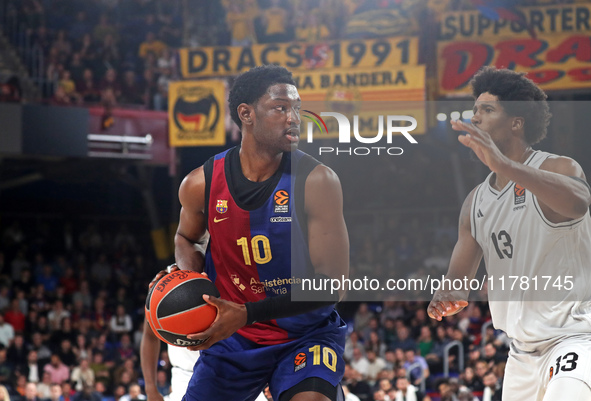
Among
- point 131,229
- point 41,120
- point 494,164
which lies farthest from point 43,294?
point 494,164

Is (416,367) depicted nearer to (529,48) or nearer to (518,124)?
(529,48)

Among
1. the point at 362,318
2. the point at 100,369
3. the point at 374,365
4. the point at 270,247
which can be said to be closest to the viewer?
the point at 270,247

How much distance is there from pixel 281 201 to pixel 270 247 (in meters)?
0.23

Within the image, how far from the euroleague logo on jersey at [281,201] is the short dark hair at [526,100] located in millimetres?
1331

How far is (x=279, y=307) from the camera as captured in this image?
3.61 m

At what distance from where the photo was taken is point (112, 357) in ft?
44.6

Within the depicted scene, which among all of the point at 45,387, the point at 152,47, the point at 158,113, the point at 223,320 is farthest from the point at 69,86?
the point at 223,320

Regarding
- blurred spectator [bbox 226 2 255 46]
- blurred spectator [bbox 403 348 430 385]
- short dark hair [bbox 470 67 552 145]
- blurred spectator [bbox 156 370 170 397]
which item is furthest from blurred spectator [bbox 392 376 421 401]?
blurred spectator [bbox 226 2 255 46]

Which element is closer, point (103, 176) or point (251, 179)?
point (251, 179)

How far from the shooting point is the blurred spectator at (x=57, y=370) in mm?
12500

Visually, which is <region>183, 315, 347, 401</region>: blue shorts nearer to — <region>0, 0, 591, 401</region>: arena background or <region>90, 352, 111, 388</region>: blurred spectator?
<region>0, 0, 591, 401</region>: arena background

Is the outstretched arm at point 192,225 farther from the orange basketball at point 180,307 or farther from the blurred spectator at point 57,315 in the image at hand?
the blurred spectator at point 57,315

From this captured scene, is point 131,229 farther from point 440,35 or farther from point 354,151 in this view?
point 354,151

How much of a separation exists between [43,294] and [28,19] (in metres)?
6.11
